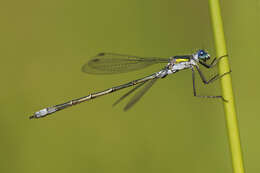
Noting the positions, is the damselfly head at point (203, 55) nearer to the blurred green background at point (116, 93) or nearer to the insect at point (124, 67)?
the insect at point (124, 67)

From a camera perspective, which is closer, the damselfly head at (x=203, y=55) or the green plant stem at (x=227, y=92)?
the green plant stem at (x=227, y=92)

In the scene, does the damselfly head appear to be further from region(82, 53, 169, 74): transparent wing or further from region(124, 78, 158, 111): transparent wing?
region(124, 78, 158, 111): transparent wing

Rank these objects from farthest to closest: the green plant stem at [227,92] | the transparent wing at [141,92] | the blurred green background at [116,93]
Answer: the blurred green background at [116,93], the transparent wing at [141,92], the green plant stem at [227,92]

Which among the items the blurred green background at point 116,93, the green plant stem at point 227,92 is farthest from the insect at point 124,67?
the green plant stem at point 227,92

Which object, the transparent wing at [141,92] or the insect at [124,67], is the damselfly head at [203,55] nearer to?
the insect at [124,67]

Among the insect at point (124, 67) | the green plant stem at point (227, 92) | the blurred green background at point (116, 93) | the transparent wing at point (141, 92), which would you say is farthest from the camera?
the insect at point (124, 67)

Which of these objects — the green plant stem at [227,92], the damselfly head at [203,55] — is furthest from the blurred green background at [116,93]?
the green plant stem at [227,92]

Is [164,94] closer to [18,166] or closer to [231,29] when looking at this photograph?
[231,29]

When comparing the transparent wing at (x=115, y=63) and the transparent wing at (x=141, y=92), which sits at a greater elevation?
the transparent wing at (x=115, y=63)
